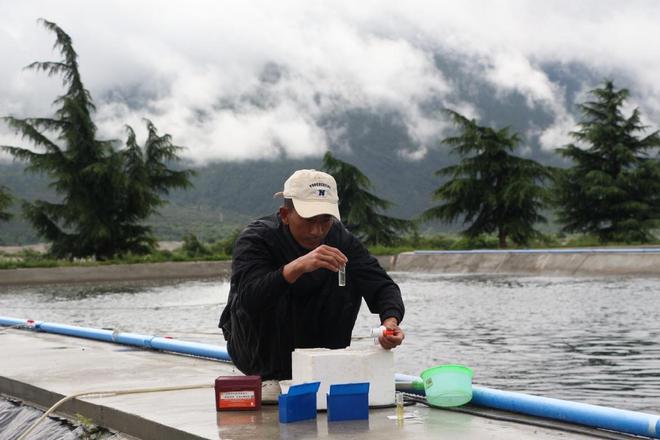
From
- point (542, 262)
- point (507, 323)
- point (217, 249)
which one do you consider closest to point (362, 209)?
point (217, 249)

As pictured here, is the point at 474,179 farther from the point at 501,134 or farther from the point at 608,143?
the point at 608,143

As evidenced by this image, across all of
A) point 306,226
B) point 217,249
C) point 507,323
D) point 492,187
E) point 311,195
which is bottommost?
point 507,323

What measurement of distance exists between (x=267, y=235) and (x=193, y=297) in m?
14.0

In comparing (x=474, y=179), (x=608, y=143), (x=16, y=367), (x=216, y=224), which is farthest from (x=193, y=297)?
(x=216, y=224)

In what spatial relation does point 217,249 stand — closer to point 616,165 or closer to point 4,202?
point 4,202

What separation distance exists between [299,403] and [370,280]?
815 millimetres

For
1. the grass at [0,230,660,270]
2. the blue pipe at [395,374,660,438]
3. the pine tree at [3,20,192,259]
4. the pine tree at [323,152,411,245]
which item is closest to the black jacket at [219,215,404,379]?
the blue pipe at [395,374,660,438]

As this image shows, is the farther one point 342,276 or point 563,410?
point 342,276

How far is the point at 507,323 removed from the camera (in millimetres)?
11023

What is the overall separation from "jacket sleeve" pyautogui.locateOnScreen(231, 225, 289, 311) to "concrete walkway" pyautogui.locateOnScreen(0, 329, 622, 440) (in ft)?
1.58

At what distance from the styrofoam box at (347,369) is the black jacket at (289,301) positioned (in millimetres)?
210

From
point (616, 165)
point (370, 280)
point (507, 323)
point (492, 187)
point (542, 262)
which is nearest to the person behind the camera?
point (370, 280)

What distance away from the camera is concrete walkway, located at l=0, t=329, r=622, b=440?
3.67m

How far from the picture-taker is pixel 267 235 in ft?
14.1
